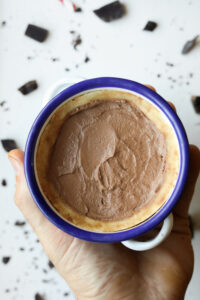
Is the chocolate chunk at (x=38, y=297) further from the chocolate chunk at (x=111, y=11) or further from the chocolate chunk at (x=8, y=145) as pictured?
the chocolate chunk at (x=111, y=11)

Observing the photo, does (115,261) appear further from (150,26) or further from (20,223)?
(150,26)

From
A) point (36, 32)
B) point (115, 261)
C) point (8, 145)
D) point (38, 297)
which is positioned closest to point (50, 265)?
point (38, 297)

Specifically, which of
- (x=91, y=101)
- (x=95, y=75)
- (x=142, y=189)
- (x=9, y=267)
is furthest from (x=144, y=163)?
(x=9, y=267)

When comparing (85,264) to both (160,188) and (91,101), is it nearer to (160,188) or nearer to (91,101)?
(160,188)

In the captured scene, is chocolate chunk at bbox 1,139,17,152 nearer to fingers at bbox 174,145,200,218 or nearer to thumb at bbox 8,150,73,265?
thumb at bbox 8,150,73,265

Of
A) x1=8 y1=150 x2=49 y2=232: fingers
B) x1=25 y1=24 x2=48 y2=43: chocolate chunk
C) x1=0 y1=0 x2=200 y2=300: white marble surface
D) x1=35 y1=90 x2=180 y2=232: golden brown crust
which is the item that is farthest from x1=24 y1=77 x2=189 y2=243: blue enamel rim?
x1=25 y1=24 x2=48 y2=43: chocolate chunk

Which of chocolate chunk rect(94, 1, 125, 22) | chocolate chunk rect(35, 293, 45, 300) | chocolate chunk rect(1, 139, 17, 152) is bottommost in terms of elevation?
chocolate chunk rect(35, 293, 45, 300)
